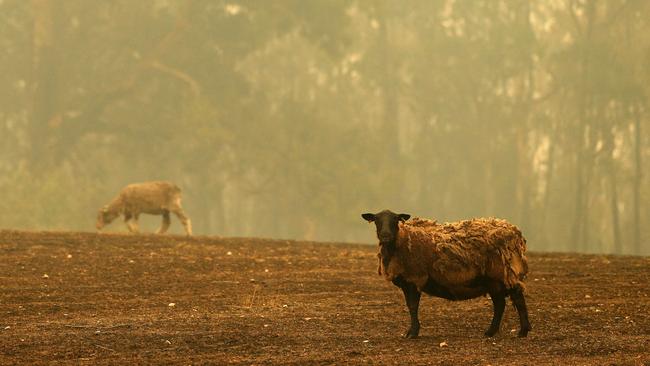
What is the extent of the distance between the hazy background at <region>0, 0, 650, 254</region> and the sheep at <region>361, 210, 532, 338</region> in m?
36.5

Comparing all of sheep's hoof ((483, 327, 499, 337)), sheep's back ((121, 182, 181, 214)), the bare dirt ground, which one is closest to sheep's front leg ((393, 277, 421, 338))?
the bare dirt ground

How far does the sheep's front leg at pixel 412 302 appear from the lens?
42.5 feet

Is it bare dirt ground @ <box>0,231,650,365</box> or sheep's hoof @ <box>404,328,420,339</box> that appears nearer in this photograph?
bare dirt ground @ <box>0,231,650,365</box>

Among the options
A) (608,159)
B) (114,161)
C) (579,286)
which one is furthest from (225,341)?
(608,159)

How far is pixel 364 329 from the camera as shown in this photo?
1390 cm

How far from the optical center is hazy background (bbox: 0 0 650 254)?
56.0 metres

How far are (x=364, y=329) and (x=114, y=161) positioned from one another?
1954 inches

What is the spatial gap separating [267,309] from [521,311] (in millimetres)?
4214

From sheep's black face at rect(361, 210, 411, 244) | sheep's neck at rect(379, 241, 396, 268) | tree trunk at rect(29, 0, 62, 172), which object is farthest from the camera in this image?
tree trunk at rect(29, 0, 62, 172)

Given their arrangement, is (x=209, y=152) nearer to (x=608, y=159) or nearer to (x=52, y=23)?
(x=52, y=23)

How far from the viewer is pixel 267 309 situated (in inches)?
626

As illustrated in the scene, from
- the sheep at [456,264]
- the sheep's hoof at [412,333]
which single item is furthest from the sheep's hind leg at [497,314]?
the sheep's hoof at [412,333]

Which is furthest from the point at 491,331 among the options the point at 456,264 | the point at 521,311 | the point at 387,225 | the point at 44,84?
the point at 44,84

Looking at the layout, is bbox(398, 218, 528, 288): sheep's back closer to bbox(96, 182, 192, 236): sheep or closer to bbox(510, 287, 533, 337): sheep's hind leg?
bbox(510, 287, 533, 337): sheep's hind leg
